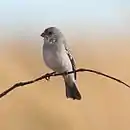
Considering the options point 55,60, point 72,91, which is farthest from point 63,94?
point 55,60

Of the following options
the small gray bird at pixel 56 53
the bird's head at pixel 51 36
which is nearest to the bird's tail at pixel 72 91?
the small gray bird at pixel 56 53

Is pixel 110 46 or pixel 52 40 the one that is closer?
pixel 52 40

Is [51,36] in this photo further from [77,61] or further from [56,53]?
[77,61]

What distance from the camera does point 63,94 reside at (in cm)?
109

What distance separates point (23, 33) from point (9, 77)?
16 centimetres

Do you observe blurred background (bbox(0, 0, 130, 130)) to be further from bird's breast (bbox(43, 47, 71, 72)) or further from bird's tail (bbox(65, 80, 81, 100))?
bird's breast (bbox(43, 47, 71, 72))

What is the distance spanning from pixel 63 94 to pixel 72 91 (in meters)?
0.08

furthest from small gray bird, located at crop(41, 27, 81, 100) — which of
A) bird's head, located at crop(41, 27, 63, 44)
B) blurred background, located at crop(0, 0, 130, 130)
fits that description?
blurred background, located at crop(0, 0, 130, 130)

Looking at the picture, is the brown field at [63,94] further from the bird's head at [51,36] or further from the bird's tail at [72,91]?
the bird's head at [51,36]

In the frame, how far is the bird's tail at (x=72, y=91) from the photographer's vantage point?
100cm
